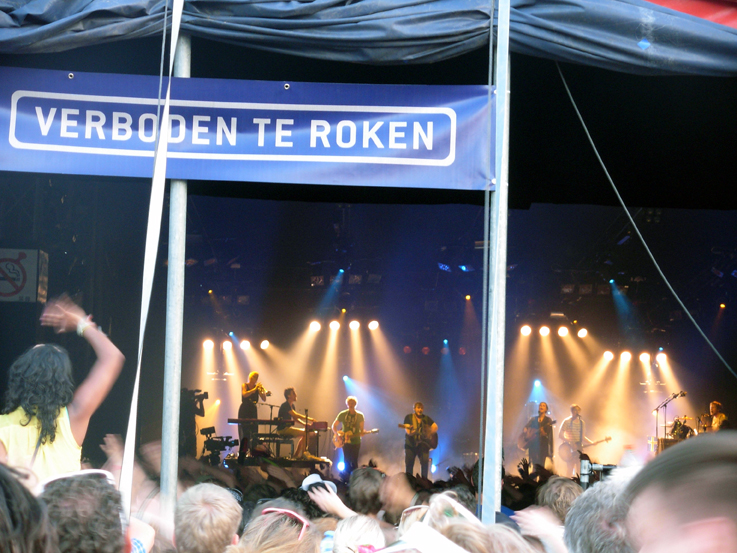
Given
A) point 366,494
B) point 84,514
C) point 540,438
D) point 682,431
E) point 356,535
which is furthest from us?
point 540,438

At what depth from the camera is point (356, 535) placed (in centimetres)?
206

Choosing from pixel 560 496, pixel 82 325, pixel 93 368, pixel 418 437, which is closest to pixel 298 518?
pixel 93 368

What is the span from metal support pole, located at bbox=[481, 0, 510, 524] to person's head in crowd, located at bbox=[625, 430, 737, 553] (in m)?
2.18

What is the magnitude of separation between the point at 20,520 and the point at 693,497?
0.86 metres

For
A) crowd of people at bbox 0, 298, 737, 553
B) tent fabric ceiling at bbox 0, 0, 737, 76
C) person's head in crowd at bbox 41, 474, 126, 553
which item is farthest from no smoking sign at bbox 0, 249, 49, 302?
person's head in crowd at bbox 41, 474, 126, 553

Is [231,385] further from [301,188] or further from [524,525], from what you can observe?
[524,525]

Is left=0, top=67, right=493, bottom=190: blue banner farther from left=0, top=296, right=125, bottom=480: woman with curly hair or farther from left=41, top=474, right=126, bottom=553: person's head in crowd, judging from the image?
left=41, top=474, right=126, bottom=553: person's head in crowd

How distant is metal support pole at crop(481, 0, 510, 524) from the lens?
2855 mm

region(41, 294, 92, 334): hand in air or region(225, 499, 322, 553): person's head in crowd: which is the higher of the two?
region(41, 294, 92, 334): hand in air

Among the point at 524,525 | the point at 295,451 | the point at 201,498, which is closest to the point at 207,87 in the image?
the point at 201,498

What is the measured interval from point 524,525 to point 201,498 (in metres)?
0.98

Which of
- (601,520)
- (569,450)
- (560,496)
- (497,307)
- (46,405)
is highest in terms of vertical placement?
(497,307)

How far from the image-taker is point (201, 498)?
195 cm

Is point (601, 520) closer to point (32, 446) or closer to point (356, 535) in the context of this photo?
point (356, 535)
